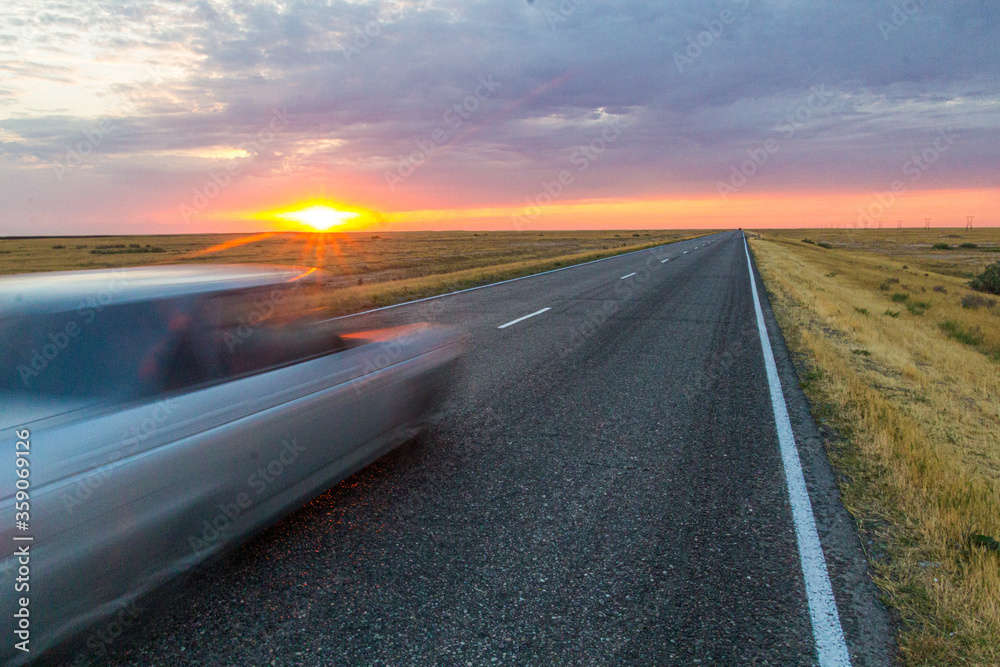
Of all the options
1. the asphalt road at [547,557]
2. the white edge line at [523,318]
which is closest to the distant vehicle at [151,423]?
the asphalt road at [547,557]

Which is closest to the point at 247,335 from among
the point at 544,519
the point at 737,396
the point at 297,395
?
the point at 297,395

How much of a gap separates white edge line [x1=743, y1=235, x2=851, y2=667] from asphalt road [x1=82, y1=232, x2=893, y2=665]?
4cm

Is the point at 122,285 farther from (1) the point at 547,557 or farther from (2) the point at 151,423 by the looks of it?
(1) the point at 547,557

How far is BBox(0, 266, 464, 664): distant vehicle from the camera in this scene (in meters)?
1.99

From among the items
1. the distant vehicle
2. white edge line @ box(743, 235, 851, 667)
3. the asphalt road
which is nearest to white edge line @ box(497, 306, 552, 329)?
the asphalt road

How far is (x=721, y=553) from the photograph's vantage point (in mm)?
2938

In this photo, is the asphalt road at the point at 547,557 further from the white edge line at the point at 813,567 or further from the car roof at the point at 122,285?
the car roof at the point at 122,285

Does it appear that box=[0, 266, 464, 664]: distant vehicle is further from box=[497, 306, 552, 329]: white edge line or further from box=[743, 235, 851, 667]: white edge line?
box=[497, 306, 552, 329]: white edge line

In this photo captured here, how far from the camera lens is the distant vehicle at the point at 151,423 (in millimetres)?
1985

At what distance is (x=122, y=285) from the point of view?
2730 mm

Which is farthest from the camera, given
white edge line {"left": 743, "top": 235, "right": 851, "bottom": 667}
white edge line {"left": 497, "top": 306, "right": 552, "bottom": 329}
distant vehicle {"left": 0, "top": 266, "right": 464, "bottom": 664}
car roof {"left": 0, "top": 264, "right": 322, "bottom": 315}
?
white edge line {"left": 497, "top": 306, "right": 552, "bottom": 329}

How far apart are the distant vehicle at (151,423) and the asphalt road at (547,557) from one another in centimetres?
28

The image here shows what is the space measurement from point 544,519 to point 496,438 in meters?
1.23

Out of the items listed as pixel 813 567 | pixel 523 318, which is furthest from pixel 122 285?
pixel 523 318
